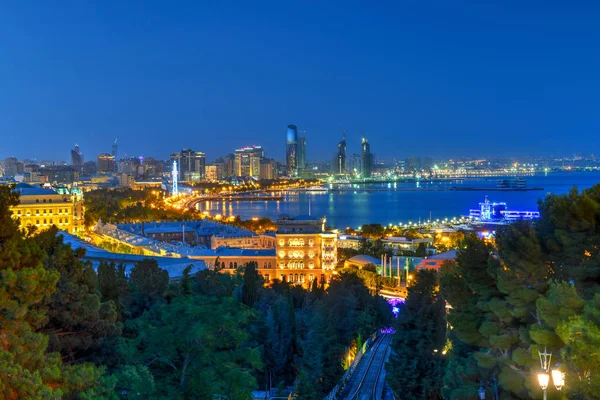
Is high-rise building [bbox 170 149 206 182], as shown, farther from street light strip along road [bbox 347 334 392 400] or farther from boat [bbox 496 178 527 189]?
street light strip along road [bbox 347 334 392 400]

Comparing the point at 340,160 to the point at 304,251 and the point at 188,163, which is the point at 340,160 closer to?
the point at 188,163

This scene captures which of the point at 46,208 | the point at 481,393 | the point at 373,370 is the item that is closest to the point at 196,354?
the point at 481,393

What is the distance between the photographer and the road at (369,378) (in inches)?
247

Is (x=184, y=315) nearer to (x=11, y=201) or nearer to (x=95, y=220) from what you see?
(x=11, y=201)

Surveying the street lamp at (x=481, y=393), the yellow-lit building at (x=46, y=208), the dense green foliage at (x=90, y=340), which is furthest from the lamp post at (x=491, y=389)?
the yellow-lit building at (x=46, y=208)

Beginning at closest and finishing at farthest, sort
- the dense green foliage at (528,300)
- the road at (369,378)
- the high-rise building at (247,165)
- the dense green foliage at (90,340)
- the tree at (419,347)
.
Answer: the dense green foliage at (90,340) < the dense green foliage at (528,300) < the tree at (419,347) < the road at (369,378) < the high-rise building at (247,165)

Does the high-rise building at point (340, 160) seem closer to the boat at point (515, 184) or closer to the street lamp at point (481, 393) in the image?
the boat at point (515, 184)

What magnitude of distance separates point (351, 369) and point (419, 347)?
1237mm

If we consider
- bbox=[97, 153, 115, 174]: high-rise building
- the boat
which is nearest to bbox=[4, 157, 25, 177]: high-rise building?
bbox=[97, 153, 115, 174]: high-rise building

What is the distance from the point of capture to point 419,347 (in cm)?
591

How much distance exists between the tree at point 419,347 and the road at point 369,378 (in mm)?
383

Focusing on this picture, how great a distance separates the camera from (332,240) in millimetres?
14734

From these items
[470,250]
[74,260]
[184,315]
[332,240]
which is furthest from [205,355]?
[332,240]

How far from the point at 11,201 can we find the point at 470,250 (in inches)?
117
